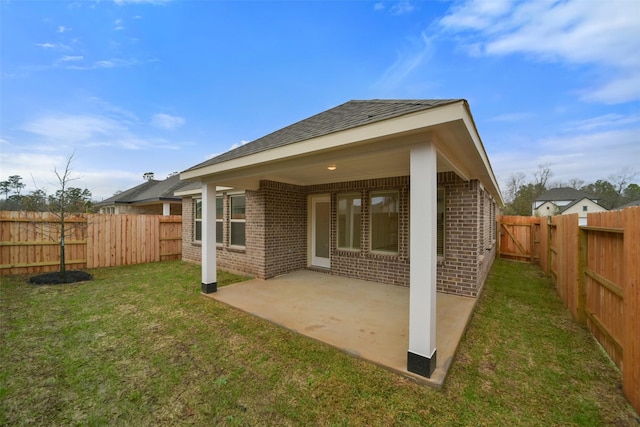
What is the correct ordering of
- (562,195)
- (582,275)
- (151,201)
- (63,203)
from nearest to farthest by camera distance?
(582,275)
(63,203)
(151,201)
(562,195)

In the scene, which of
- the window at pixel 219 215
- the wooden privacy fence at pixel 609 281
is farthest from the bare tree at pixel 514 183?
the window at pixel 219 215

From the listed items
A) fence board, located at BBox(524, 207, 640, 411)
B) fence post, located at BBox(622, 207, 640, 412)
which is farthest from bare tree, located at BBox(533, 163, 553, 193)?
fence post, located at BBox(622, 207, 640, 412)

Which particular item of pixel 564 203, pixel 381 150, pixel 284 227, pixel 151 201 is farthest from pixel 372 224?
pixel 564 203

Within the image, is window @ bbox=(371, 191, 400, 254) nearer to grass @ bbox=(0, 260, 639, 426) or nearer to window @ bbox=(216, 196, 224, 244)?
grass @ bbox=(0, 260, 639, 426)

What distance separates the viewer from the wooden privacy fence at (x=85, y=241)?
7.15 metres

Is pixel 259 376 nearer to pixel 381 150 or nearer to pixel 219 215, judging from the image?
pixel 381 150

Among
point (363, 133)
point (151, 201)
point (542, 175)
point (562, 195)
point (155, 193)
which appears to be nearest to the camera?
point (363, 133)

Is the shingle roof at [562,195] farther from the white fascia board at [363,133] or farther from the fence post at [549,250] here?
the white fascia board at [363,133]

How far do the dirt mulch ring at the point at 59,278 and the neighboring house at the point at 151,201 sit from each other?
19.9 feet

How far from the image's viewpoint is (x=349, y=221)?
22.6 feet

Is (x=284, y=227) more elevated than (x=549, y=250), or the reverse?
(x=284, y=227)

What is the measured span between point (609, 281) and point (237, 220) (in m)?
7.76

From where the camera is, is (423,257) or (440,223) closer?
(423,257)

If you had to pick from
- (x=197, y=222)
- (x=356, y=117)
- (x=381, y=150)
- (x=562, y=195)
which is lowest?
(x=197, y=222)
